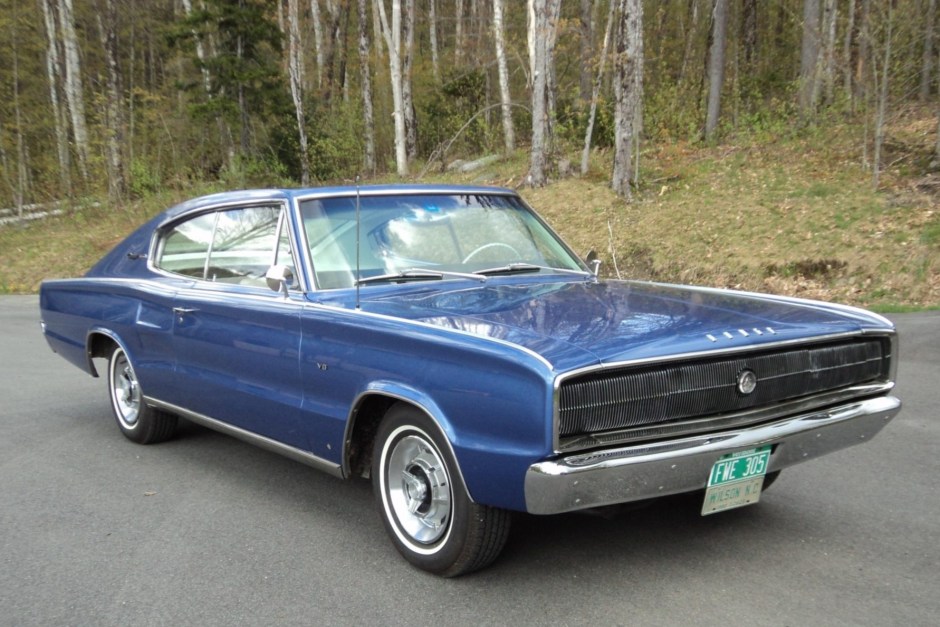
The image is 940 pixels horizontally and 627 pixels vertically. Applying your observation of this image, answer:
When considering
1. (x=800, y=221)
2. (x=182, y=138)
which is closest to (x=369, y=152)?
(x=182, y=138)

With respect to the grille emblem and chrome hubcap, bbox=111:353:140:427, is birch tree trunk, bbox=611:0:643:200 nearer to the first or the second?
chrome hubcap, bbox=111:353:140:427

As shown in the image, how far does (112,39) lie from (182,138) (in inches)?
170

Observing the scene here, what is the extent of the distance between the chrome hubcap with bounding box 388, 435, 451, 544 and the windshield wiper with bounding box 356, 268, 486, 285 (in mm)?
970

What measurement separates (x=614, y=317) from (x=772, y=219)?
11135 mm

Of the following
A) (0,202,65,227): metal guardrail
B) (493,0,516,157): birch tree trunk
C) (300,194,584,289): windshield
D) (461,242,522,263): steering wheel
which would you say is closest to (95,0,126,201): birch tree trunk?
(0,202,65,227): metal guardrail

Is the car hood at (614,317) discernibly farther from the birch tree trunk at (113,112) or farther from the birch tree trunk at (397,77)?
the birch tree trunk at (113,112)

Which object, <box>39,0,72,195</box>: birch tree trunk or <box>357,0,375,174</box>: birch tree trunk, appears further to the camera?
<box>357,0,375,174</box>: birch tree trunk

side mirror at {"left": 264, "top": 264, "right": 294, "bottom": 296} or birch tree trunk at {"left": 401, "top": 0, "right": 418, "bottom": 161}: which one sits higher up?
birch tree trunk at {"left": 401, "top": 0, "right": 418, "bottom": 161}

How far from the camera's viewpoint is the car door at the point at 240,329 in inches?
158

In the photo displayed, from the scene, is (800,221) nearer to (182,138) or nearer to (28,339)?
(28,339)

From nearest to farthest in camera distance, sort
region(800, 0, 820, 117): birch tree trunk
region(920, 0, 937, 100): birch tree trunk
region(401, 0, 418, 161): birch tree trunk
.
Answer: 1. region(920, 0, 937, 100): birch tree trunk
2. region(800, 0, 820, 117): birch tree trunk
3. region(401, 0, 418, 161): birch tree trunk

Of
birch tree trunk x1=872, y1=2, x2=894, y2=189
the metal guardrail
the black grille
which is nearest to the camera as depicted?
the black grille

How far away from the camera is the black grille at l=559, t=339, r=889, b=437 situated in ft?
9.54

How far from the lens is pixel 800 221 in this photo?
43.1 feet
